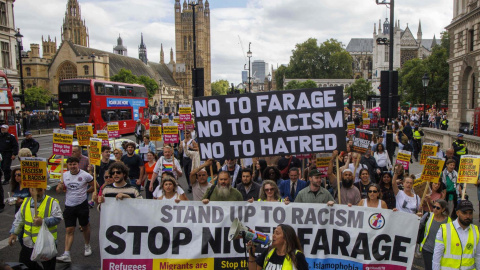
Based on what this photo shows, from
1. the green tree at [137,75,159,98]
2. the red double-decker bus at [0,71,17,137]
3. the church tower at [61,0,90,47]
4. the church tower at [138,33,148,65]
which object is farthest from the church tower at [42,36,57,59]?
the red double-decker bus at [0,71,17,137]

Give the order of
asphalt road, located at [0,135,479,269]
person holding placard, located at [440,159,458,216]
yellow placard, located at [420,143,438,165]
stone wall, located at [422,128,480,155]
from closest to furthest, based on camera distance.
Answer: asphalt road, located at [0,135,479,269] < yellow placard, located at [420,143,438,165] < person holding placard, located at [440,159,458,216] < stone wall, located at [422,128,480,155]

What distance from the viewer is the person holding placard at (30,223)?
5168mm

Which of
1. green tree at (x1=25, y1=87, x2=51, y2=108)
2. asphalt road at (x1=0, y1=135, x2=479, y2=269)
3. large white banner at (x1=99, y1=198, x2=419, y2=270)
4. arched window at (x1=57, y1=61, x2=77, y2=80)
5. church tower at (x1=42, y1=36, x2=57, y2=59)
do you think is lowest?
asphalt road at (x1=0, y1=135, x2=479, y2=269)

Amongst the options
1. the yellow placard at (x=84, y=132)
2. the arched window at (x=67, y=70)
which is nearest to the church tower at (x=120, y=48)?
the arched window at (x=67, y=70)

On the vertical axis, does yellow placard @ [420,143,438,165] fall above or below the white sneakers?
above

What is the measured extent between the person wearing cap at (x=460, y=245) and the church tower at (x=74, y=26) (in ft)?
363

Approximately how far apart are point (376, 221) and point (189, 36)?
12245 centimetres

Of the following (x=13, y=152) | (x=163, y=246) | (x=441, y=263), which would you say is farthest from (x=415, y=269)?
(x=13, y=152)

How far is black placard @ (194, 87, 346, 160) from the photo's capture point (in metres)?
5.79

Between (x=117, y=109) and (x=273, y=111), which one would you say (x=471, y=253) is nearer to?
(x=273, y=111)

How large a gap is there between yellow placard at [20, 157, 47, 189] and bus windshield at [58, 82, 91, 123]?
21.9 metres

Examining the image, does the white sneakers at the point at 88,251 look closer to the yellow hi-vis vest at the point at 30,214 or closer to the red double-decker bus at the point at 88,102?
the yellow hi-vis vest at the point at 30,214

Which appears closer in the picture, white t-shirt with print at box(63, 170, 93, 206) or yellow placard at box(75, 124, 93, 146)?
white t-shirt with print at box(63, 170, 93, 206)

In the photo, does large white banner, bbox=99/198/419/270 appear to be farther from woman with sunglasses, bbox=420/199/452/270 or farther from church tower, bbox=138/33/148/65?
church tower, bbox=138/33/148/65
